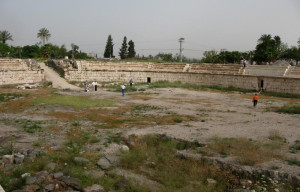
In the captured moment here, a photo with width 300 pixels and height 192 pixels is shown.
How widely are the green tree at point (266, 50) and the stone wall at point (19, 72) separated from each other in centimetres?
3503

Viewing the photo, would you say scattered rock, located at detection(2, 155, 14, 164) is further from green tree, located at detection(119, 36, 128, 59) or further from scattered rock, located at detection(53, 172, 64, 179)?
green tree, located at detection(119, 36, 128, 59)

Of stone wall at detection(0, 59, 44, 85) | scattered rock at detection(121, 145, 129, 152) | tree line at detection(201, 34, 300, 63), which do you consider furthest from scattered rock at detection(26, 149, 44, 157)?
tree line at detection(201, 34, 300, 63)

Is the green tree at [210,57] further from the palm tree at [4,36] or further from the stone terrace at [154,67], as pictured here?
the palm tree at [4,36]

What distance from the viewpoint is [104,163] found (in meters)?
10.0

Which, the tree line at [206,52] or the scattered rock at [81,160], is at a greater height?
the tree line at [206,52]

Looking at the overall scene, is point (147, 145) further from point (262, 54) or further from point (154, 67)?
point (262, 54)

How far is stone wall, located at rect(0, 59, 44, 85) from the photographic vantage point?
3419 centimetres

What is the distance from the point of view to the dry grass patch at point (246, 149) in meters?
9.80

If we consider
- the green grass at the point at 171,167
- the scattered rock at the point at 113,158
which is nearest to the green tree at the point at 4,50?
the green grass at the point at 171,167

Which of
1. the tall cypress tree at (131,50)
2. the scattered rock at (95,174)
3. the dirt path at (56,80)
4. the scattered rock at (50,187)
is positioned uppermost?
the tall cypress tree at (131,50)

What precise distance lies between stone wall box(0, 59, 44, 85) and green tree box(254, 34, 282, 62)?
115 feet

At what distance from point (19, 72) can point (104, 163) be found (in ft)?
98.1

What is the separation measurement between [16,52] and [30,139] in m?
51.1

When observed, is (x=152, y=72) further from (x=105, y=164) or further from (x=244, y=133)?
(x=105, y=164)
